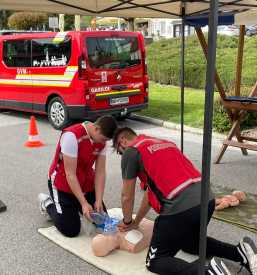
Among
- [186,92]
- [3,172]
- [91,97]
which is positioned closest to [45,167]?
[3,172]

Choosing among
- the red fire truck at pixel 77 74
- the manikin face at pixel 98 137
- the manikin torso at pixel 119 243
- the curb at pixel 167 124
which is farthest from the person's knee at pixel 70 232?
the curb at pixel 167 124

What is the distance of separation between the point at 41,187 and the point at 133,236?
7.69 ft

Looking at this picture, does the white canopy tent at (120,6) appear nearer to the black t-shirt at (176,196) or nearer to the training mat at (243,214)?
the training mat at (243,214)

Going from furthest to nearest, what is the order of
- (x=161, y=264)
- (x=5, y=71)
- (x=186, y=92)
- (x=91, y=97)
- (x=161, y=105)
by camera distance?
(x=186, y=92), (x=161, y=105), (x=5, y=71), (x=91, y=97), (x=161, y=264)

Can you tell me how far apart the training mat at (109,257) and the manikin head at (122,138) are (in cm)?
101

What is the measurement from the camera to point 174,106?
39.6 feet

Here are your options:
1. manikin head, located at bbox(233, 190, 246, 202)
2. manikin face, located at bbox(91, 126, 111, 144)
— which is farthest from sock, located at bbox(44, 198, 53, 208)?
manikin head, located at bbox(233, 190, 246, 202)

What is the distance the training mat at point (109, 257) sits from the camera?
353cm

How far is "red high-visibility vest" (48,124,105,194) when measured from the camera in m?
3.95

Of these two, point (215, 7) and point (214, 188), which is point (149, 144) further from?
point (214, 188)

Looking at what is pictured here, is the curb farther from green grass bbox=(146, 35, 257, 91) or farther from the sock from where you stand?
the sock

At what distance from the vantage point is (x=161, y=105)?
12.2 m

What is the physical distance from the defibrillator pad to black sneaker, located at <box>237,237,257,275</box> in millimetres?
935

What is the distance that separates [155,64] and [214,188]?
13.4 meters
